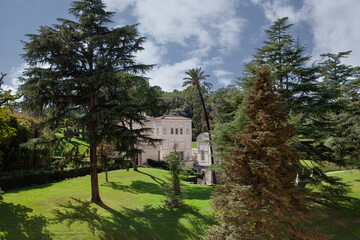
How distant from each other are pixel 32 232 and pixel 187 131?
3638 centimetres

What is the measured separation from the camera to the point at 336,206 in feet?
48.1

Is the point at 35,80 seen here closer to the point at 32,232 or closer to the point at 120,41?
the point at 120,41

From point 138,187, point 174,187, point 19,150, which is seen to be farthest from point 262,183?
point 19,150

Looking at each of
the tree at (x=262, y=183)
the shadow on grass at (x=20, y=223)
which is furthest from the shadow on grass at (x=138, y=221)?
the tree at (x=262, y=183)

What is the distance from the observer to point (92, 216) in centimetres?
1142

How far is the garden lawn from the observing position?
978 cm

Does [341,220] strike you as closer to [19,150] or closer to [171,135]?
[19,150]

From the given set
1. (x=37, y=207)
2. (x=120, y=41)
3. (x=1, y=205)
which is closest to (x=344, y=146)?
(x=120, y=41)

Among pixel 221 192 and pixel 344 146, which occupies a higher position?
pixel 344 146

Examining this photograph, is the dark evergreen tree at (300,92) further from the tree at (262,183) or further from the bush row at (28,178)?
the bush row at (28,178)

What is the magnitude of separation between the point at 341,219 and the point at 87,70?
18.2 m

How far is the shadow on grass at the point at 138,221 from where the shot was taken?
33.7ft

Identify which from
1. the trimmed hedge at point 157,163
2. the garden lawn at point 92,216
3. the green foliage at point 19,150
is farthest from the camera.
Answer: the trimmed hedge at point 157,163

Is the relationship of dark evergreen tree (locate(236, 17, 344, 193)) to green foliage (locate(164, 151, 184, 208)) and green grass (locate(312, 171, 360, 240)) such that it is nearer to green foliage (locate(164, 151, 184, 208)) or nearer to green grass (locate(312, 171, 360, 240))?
green grass (locate(312, 171, 360, 240))
